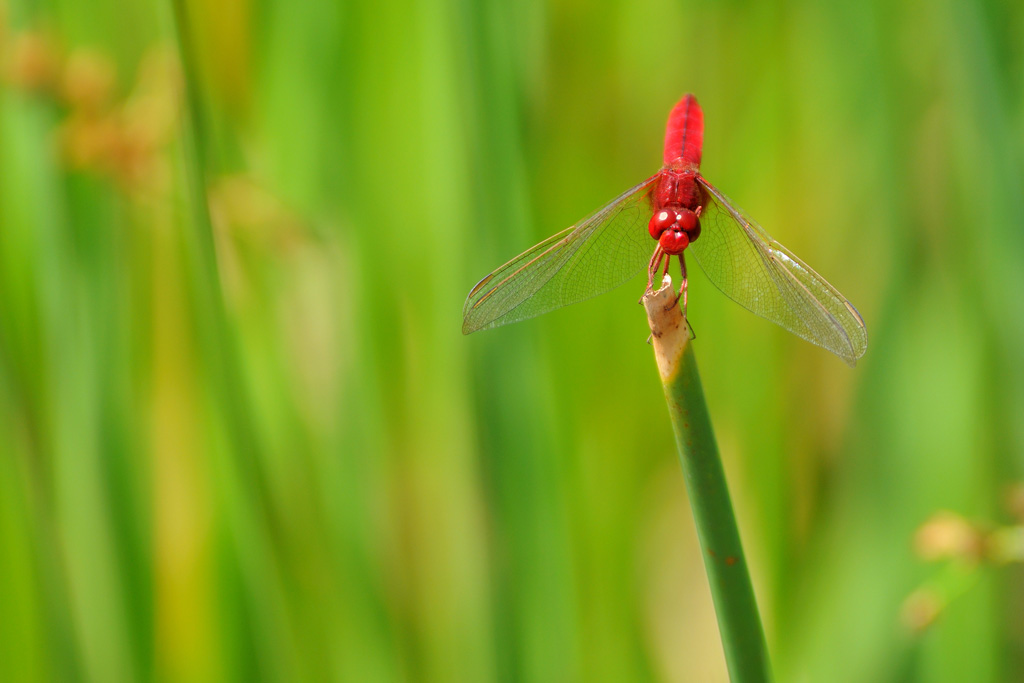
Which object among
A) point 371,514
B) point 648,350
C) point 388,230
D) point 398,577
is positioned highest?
point 388,230

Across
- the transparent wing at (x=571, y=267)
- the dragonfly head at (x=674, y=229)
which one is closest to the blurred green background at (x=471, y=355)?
the transparent wing at (x=571, y=267)

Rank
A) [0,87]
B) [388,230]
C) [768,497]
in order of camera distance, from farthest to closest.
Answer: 1. [388,230]
2. [768,497]
3. [0,87]

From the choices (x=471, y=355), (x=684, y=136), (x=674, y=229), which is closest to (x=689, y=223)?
(x=674, y=229)

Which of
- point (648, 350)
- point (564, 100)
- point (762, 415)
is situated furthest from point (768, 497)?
point (564, 100)

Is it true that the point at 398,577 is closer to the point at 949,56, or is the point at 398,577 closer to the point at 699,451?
the point at 699,451

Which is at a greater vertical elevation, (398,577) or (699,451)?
(699,451)

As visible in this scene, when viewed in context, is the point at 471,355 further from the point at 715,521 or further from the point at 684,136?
the point at 715,521

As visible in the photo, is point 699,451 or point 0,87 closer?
point 699,451
